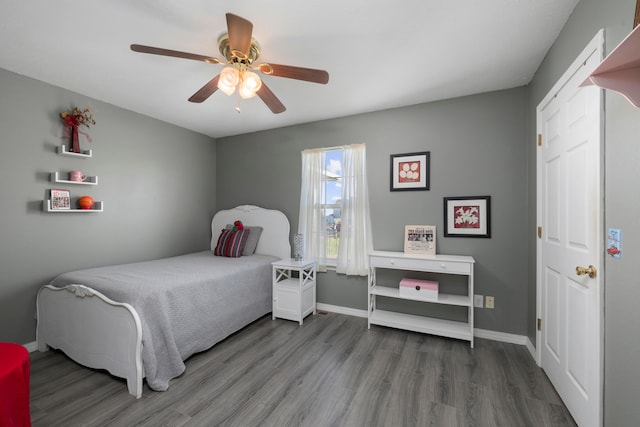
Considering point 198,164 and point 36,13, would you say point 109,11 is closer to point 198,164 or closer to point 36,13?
point 36,13

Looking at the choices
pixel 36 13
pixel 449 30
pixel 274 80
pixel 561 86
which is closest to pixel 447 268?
pixel 561 86

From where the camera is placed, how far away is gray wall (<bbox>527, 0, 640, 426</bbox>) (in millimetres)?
1095

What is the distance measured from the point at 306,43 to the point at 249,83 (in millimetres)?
533

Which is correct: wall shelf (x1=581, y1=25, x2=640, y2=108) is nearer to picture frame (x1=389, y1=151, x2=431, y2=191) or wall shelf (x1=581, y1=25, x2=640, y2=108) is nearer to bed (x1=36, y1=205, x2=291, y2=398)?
picture frame (x1=389, y1=151, x2=431, y2=191)

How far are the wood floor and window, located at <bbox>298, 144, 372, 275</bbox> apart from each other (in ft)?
3.39

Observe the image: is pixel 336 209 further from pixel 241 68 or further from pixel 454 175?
pixel 241 68

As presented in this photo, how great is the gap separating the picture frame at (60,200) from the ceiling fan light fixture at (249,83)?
2.11 metres

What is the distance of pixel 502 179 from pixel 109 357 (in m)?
3.61

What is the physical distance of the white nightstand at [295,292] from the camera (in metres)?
2.99

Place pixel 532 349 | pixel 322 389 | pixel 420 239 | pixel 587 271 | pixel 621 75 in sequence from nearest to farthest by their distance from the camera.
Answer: pixel 621 75 → pixel 587 271 → pixel 322 389 → pixel 532 349 → pixel 420 239

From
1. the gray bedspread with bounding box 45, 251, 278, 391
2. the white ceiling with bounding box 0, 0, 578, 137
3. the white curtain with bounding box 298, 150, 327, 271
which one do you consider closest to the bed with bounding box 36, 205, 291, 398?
the gray bedspread with bounding box 45, 251, 278, 391

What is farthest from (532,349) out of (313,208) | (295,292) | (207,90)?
(207,90)

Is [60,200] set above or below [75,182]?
below

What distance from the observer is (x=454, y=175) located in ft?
9.09
